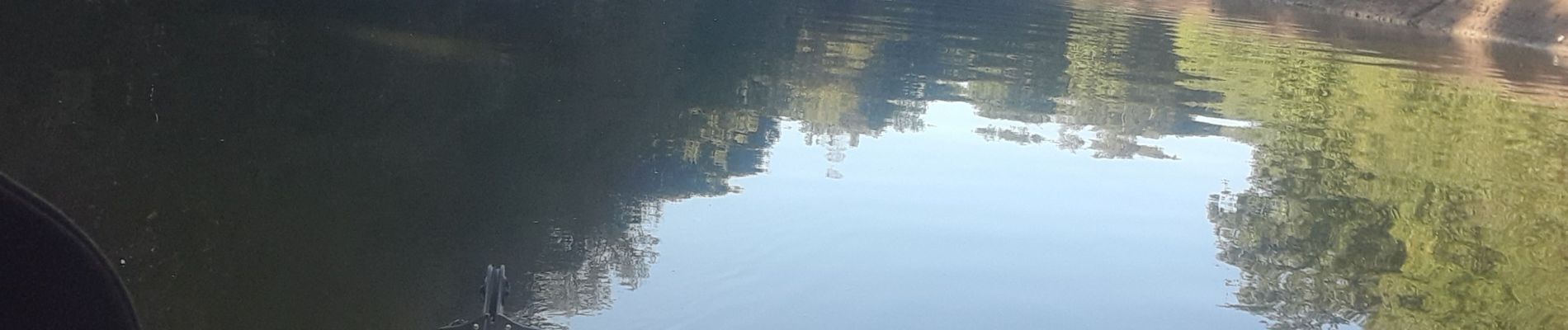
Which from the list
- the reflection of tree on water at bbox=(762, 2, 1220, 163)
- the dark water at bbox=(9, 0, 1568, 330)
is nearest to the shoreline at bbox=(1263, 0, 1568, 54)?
the reflection of tree on water at bbox=(762, 2, 1220, 163)

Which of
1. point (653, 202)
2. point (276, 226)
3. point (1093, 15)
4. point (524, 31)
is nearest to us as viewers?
point (276, 226)

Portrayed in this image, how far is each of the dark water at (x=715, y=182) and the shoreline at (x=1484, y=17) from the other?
59.0ft

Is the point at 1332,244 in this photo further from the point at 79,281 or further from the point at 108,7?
the point at 108,7

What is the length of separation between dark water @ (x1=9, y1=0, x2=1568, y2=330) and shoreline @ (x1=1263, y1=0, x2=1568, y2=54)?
708 inches

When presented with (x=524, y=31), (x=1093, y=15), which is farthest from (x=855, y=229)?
(x=1093, y=15)

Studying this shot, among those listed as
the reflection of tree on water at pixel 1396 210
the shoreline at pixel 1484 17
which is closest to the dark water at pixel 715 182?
the reflection of tree on water at pixel 1396 210

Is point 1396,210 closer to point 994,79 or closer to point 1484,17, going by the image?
point 994,79

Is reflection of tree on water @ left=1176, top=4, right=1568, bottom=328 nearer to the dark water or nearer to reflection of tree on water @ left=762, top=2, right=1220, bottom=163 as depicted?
the dark water

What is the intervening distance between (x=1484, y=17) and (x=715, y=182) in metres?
35.0

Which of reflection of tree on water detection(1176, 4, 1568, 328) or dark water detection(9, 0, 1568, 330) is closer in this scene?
dark water detection(9, 0, 1568, 330)

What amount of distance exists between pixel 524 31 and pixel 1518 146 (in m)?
11.6

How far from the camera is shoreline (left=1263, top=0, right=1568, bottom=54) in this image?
37312 millimetres

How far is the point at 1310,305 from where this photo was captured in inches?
344

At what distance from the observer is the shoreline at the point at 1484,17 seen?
3731 centimetres
